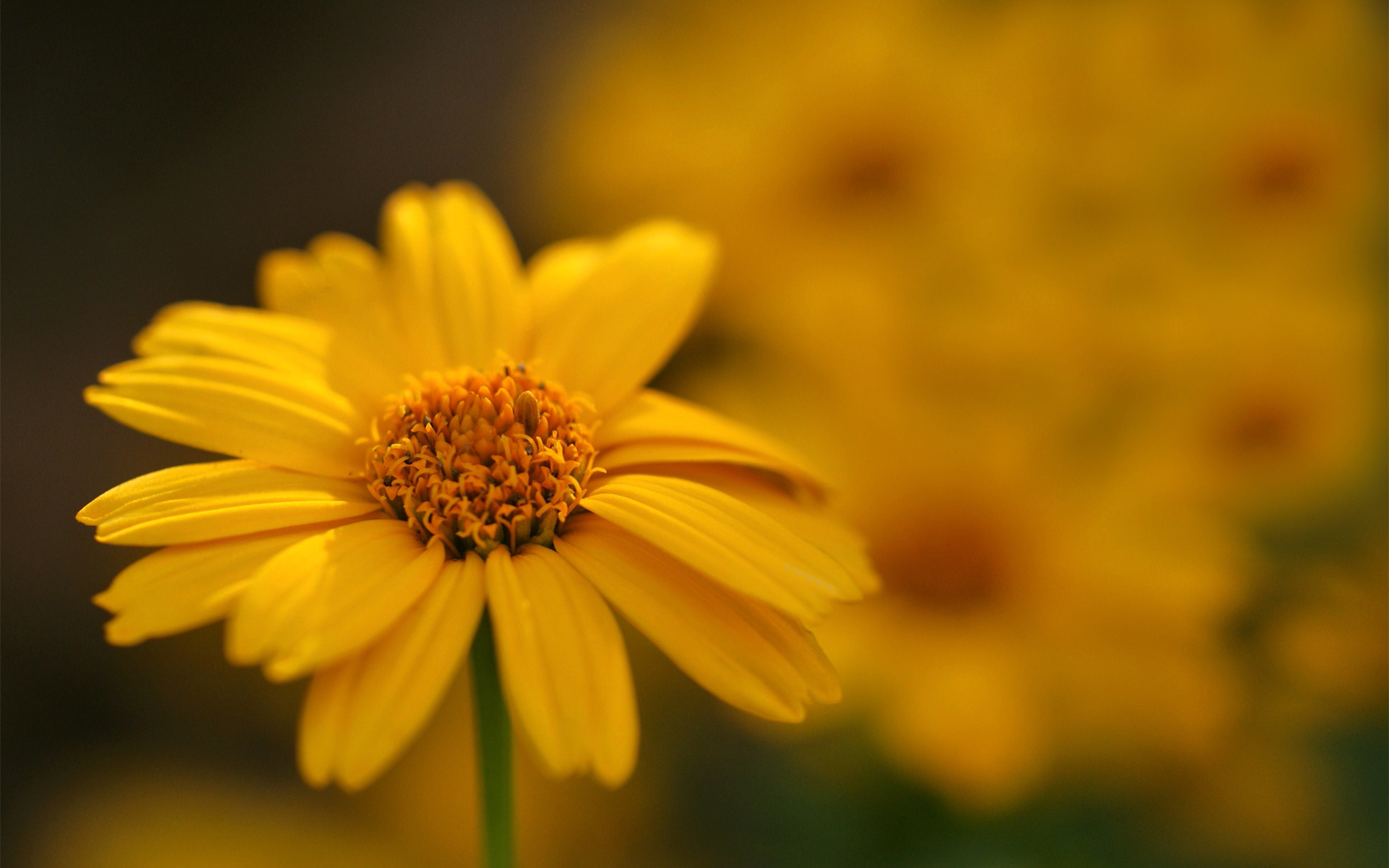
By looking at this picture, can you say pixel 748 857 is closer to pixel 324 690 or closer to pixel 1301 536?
pixel 1301 536

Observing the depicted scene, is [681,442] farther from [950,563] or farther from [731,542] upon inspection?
[950,563]

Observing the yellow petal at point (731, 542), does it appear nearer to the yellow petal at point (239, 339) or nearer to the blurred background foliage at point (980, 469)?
the yellow petal at point (239, 339)

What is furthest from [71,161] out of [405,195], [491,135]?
[405,195]

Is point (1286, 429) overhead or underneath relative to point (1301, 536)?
overhead

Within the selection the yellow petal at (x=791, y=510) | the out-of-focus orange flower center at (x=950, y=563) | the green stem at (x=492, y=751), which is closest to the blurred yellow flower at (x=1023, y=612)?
the out-of-focus orange flower center at (x=950, y=563)

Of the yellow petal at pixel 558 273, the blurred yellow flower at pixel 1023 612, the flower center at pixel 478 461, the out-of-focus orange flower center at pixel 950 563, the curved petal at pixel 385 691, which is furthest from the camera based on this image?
the out-of-focus orange flower center at pixel 950 563

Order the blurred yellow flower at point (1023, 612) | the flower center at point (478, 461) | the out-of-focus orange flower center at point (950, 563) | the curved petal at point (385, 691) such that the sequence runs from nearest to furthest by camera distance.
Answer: the curved petal at point (385, 691)
the flower center at point (478, 461)
the blurred yellow flower at point (1023, 612)
the out-of-focus orange flower center at point (950, 563)

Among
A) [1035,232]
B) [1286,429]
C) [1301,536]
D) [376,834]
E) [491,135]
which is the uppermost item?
[491,135]

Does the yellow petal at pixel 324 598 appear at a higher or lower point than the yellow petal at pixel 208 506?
lower
